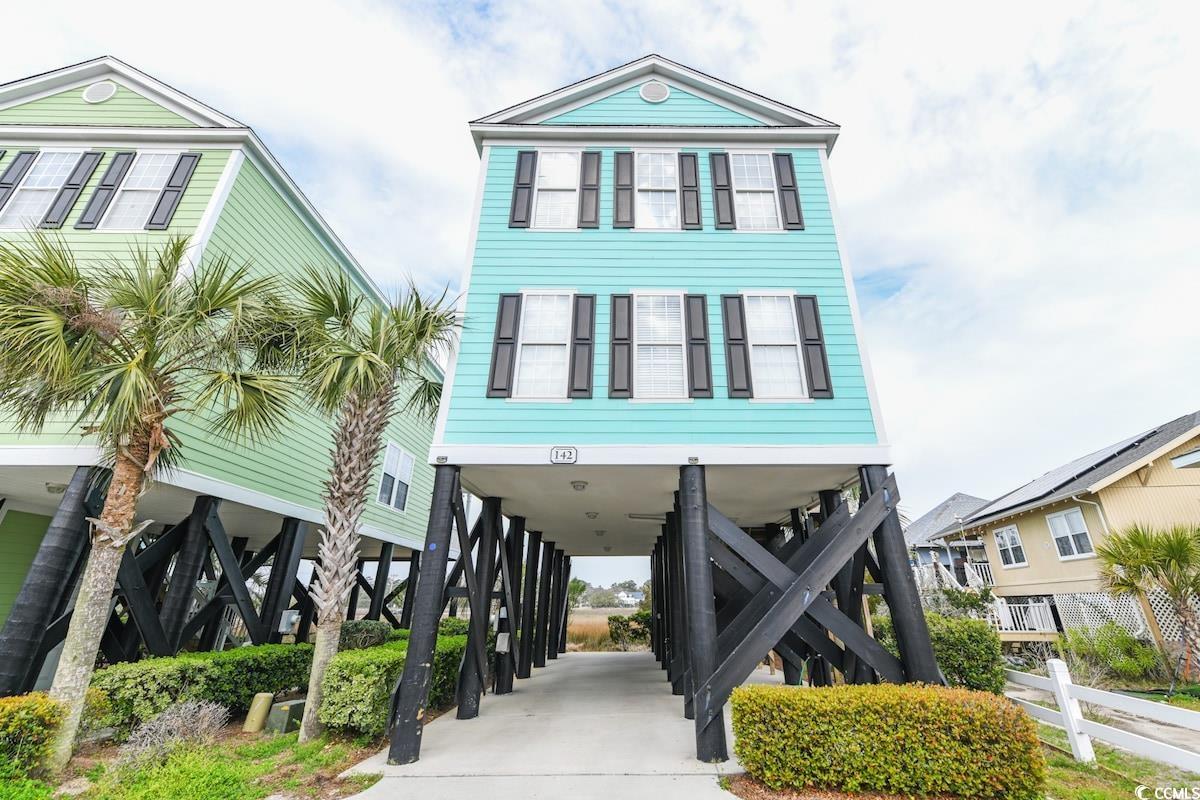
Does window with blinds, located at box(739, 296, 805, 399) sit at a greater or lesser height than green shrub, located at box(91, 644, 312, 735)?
greater

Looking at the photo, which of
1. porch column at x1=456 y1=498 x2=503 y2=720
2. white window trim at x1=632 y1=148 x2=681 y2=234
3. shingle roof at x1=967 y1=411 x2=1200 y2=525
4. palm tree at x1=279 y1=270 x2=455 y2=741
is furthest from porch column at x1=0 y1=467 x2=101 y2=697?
shingle roof at x1=967 y1=411 x2=1200 y2=525

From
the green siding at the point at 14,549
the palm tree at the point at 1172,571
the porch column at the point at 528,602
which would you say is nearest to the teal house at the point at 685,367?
the porch column at the point at 528,602

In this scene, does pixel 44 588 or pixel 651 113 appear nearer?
pixel 44 588

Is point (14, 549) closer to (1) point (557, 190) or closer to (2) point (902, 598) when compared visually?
(1) point (557, 190)

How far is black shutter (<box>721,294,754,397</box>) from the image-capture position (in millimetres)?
6855

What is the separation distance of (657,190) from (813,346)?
13.1 ft

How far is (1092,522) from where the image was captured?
14398 millimetres

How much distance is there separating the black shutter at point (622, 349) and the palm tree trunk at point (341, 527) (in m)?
3.50

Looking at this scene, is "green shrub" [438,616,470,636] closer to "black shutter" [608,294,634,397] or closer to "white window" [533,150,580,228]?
"black shutter" [608,294,634,397]

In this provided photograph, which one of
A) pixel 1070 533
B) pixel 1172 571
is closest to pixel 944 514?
pixel 1070 533

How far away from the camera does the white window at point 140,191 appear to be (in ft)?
28.8

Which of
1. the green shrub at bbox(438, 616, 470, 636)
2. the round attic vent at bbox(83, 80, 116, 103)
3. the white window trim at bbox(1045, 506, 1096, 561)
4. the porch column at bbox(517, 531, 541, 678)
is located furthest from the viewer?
the white window trim at bbox(1045, 506, 1096, 561)

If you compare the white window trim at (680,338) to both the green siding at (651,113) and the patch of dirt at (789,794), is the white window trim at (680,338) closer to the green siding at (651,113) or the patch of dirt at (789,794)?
the green siding at (651,113)

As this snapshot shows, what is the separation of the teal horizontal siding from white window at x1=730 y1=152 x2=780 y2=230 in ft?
1.28
